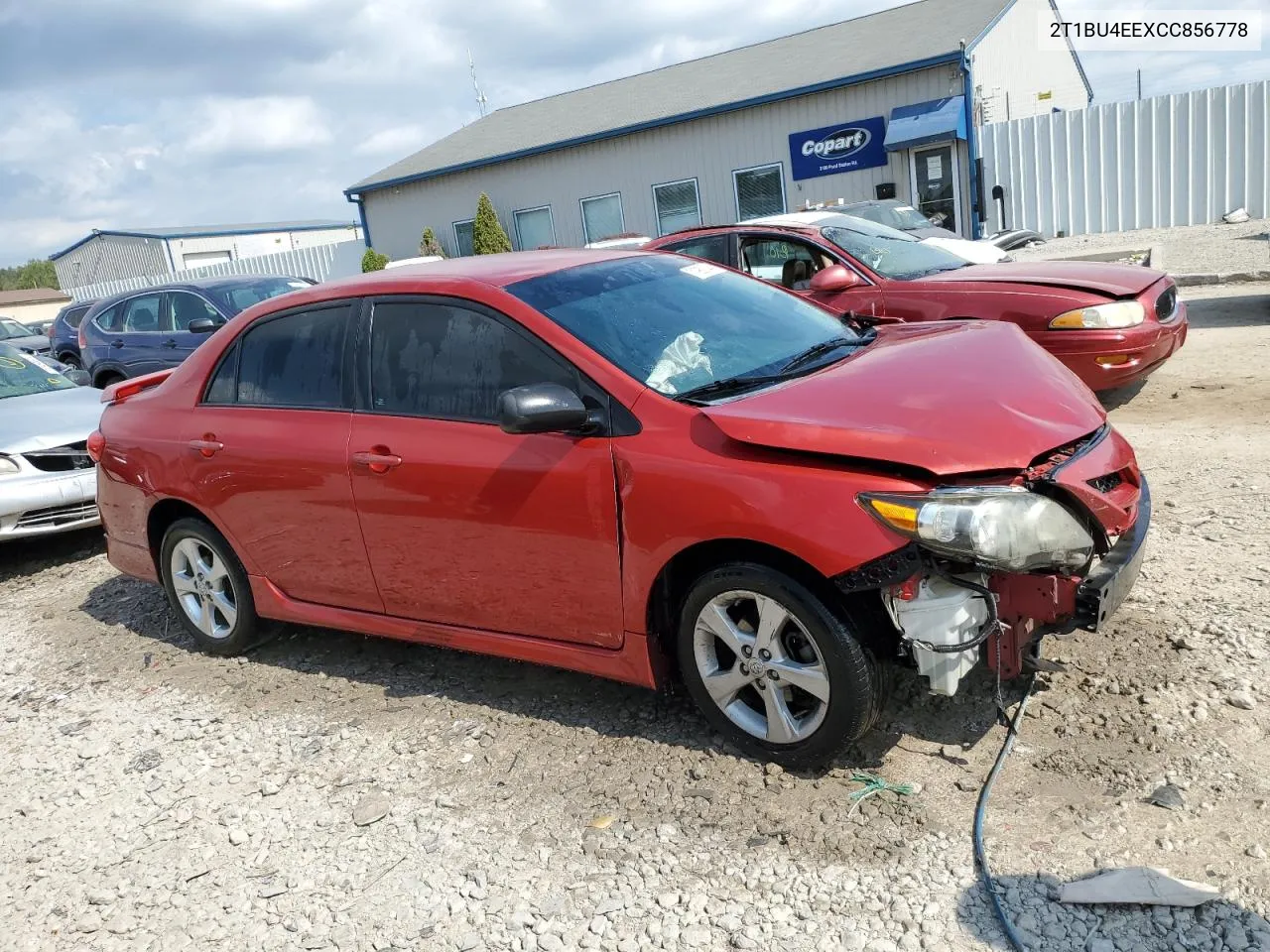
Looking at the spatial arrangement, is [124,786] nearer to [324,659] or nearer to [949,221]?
[324,659]

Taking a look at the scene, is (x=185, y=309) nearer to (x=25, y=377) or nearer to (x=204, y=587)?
(x=25, y=377)

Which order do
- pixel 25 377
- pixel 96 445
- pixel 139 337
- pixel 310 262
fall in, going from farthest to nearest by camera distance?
pixel 310 262 → pixel 139 337 → pixel 25 377 → pixel 96 445

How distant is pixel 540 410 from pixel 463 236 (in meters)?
26.2

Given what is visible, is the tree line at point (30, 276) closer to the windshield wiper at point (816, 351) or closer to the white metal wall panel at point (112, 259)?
the white metal wall panel at point (112, 259)

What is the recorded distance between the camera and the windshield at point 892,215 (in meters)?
10.9

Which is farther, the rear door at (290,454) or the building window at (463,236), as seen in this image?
the building window at (463,236)

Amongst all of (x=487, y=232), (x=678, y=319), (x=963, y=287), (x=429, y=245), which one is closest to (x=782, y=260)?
(x=963, y=287)

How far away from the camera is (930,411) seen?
3.10 metres

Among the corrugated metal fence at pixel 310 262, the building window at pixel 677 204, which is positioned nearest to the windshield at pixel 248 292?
the building window at pixel 677 204

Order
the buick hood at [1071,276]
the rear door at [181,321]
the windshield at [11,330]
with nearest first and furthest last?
the buick hood at [1071,276]
the rear door at [181,321]
the windshield at [11,330]

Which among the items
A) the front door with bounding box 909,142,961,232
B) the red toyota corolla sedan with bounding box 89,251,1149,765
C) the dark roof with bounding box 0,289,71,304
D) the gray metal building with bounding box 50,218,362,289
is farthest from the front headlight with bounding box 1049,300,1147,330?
the dark roof with bounding box 0,289,71,304

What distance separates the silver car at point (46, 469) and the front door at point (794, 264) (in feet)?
15.9

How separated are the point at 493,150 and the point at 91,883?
84.4ft

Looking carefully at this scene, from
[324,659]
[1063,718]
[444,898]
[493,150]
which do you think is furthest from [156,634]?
[493,150]
